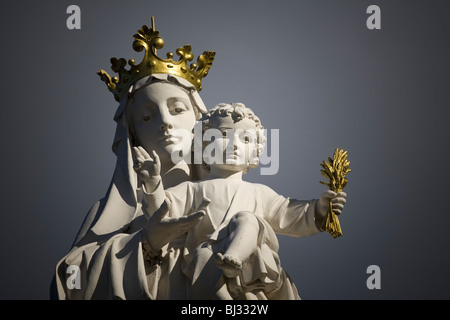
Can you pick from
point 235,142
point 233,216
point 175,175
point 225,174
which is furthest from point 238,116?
A: point 233,216

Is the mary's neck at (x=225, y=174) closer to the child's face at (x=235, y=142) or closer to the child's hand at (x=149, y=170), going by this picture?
the child's face at (x=235, y=142)

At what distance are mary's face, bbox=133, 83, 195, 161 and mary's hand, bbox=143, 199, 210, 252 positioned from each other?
1408 mm

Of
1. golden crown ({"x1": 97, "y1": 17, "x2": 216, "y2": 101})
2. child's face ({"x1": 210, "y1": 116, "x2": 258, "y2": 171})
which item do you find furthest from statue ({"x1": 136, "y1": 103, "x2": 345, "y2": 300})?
golden crown ({"x1": 97, "y1": 17, "x2": 216, "y2": 101})

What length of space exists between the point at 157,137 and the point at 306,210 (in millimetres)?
1734

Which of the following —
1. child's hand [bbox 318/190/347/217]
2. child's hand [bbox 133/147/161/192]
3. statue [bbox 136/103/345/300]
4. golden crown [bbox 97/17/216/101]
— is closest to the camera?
statue [bbox 136/103/345/300]

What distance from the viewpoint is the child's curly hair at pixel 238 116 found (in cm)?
980

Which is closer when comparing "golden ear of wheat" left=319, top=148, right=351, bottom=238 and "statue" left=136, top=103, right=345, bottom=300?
"statue" left=136, top=103, right=345, bottom=300

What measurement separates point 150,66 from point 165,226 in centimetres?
229

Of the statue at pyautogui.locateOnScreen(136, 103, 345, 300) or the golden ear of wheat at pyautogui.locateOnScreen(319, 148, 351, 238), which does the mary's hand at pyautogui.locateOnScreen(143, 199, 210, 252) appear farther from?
the golden ear of wheat at pyautogui.locateOnScreen(319, 148, 351, 238)

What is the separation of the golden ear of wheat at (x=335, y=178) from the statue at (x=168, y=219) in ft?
0.26

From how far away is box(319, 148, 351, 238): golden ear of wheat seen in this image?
944 cm

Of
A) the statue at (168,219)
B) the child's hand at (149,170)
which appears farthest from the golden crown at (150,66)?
the child's hand at (149,170)
